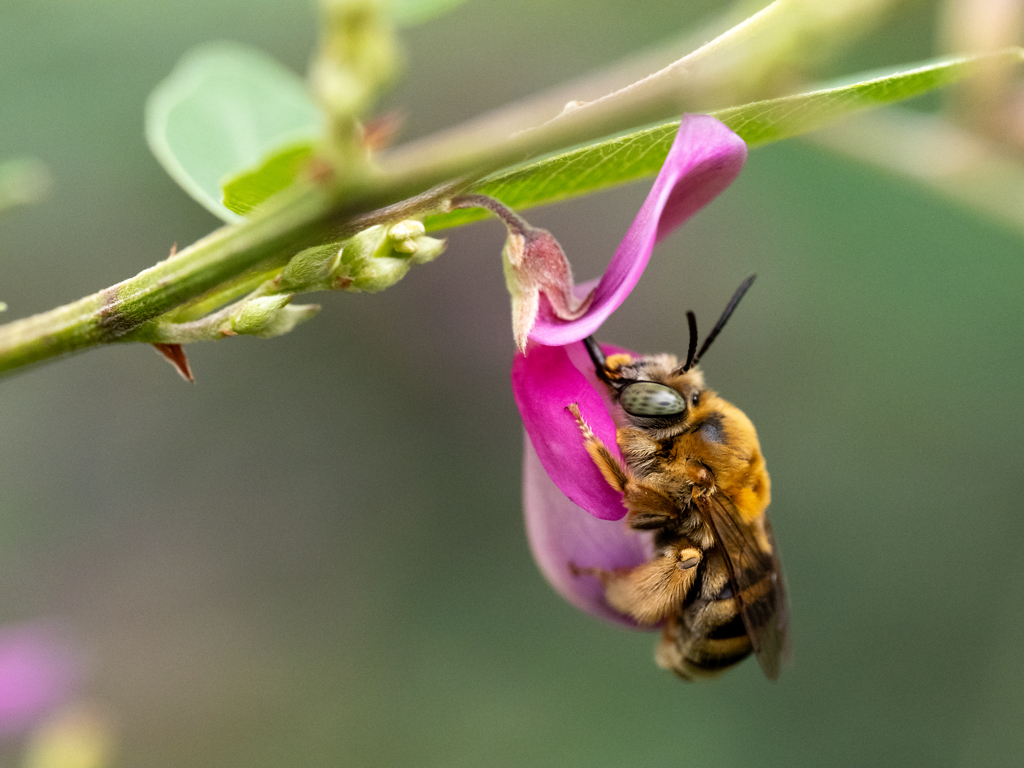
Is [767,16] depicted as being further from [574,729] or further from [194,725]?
[194,725]

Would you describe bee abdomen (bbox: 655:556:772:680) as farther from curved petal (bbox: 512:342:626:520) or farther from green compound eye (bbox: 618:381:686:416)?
curved petal (bbox: 512:342:626:520)

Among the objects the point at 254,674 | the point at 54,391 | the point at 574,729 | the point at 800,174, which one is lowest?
the point at 574,729

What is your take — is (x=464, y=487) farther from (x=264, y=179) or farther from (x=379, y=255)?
(x=379, y=255)

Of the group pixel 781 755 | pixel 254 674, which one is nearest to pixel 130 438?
pixel 254 674

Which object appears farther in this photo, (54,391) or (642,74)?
(54,391)

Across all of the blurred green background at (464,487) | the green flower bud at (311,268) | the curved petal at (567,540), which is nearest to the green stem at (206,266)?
the green flower bud at (311,268)
